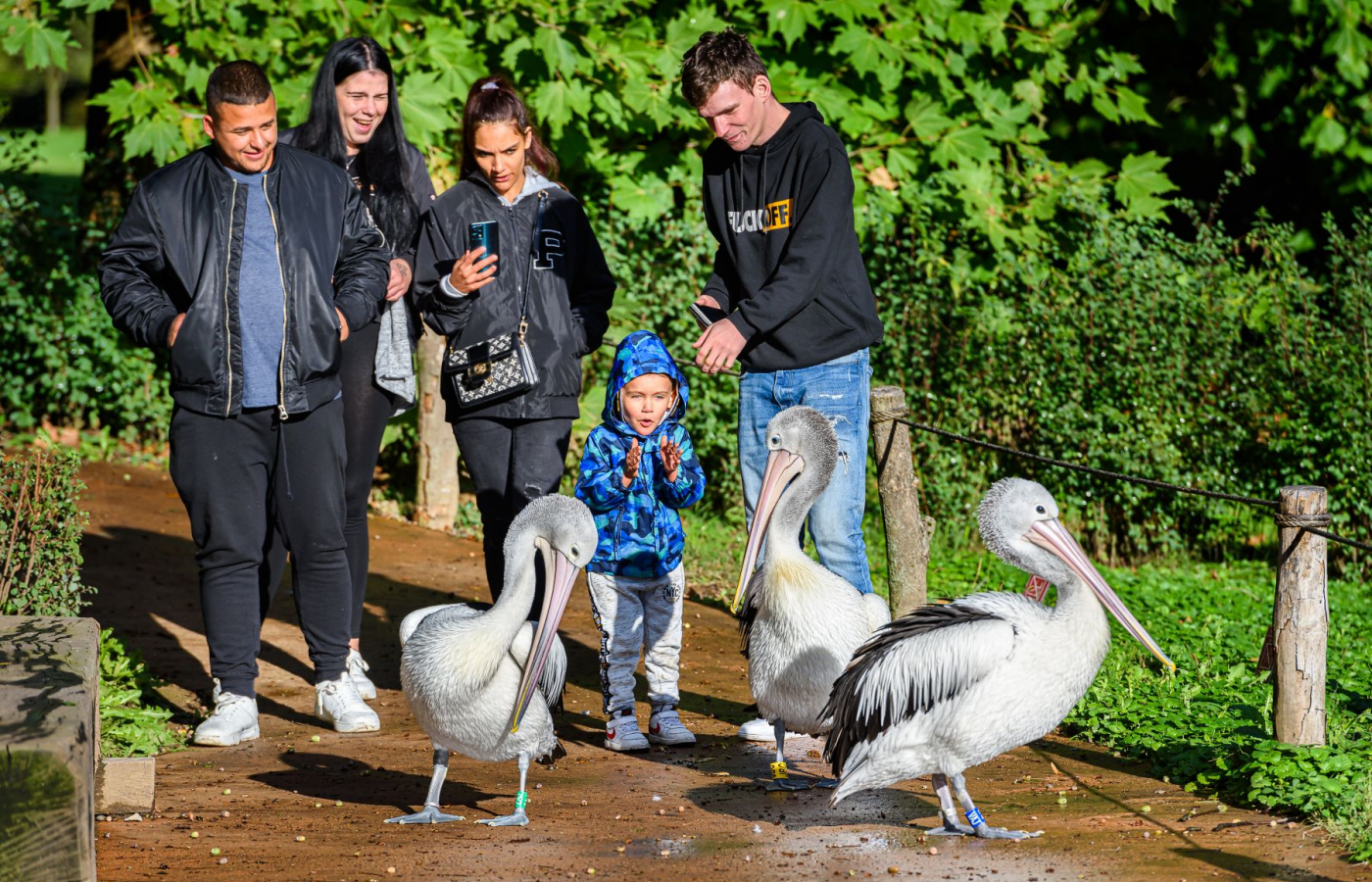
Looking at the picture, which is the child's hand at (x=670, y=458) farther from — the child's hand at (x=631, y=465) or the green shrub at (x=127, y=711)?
the green shrub at (x=127, y=711)

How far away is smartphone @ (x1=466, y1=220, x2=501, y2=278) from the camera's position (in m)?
5.71

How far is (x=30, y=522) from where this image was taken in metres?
5.95

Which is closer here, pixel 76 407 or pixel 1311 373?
pixel 1311 373

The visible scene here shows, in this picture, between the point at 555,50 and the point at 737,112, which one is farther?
the point at 555,50

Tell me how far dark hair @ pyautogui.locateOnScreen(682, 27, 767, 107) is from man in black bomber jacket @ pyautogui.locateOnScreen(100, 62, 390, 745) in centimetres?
144

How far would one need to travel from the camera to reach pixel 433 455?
9836 millimetres

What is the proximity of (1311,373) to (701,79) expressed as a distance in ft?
17.4

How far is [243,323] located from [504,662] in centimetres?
174

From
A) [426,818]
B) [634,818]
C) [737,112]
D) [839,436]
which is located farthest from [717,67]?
[426,818]

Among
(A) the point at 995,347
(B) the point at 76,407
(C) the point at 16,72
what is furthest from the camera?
(C) the point at 16,72

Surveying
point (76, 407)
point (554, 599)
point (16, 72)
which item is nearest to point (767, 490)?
point (554, 599)

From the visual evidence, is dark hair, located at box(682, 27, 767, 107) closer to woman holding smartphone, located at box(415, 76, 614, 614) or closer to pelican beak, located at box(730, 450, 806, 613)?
woman holding smartphone, located at box(415, 76, 614, 614)

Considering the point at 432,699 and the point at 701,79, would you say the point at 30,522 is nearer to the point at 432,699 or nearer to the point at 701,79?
the point at 432,699

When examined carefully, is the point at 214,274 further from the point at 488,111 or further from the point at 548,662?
the point at 548,662
